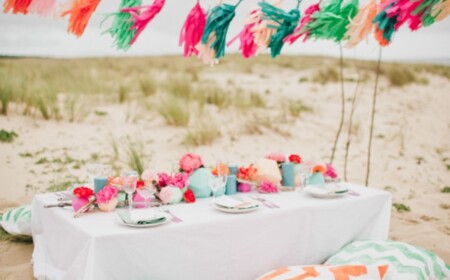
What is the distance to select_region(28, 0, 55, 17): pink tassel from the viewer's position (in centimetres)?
272

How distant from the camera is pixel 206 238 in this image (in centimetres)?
233

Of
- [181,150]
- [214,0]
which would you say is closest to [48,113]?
[181,150]

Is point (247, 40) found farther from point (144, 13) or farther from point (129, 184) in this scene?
point (129, 184)

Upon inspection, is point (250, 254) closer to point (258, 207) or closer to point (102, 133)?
point (258, 207)

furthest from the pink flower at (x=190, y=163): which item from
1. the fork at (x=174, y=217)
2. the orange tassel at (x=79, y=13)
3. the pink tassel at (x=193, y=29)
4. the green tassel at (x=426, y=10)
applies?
the green tassel at (x=426, y=10)

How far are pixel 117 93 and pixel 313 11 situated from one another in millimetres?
7578

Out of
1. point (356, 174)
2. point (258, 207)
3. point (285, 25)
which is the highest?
point (285, 25)

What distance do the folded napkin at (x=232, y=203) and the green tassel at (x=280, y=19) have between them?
1.29 meters

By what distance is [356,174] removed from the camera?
654cm

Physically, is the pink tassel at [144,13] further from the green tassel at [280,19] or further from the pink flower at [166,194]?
the pink flower at [166,194]

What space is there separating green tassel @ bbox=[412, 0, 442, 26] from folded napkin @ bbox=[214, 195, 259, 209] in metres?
1.66

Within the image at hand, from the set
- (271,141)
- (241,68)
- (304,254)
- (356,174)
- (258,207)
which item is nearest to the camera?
(258,207)

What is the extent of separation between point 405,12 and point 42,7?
2103 mm

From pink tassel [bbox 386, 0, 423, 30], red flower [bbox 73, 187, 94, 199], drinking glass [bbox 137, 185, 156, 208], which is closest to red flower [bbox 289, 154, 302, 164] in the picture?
drinking glass [bbox 137, 185, 156, 208]
